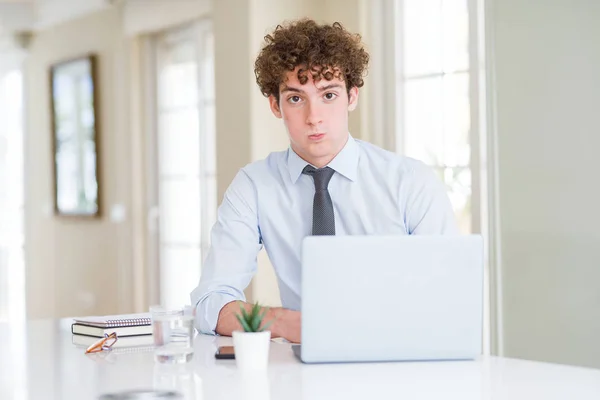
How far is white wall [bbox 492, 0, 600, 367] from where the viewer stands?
3080 millimetres

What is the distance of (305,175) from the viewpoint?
2482 mm

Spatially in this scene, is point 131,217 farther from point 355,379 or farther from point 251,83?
point 355,379

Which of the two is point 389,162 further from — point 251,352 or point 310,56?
point 251,352

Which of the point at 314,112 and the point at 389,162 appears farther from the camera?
the point at 389,162

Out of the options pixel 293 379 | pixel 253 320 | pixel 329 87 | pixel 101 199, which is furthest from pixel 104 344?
pixel 101 199

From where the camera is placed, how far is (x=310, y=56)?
94.0 inches

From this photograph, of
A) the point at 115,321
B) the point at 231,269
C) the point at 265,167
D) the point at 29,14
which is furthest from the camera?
the point at 29,14

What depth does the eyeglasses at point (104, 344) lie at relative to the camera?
1.91 meters

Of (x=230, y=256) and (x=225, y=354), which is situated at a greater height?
(x=230, y=256)

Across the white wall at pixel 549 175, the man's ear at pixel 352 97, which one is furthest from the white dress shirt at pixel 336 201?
the white wall at pixel 549 175

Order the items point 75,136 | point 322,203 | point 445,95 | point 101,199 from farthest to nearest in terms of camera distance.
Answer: point 75,136
point 101,199
point 445,95
point 322,203

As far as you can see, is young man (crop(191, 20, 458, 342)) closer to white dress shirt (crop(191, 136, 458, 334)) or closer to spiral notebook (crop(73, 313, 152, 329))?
white dress shirt (crop(191, 136, 458, 334))

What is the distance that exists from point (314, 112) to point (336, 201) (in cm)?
28

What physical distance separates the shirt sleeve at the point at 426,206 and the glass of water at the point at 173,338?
0.85 m
